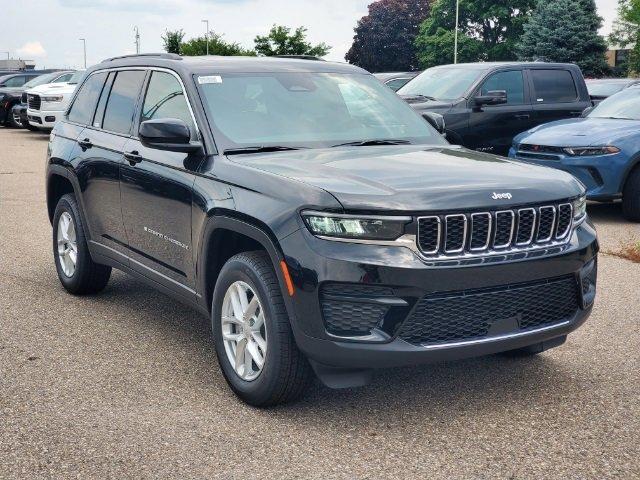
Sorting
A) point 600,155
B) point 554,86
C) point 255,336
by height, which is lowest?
point 255,336

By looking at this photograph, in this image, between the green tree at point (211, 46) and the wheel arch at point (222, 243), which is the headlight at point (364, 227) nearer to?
the wheel arch at point (222, 243)

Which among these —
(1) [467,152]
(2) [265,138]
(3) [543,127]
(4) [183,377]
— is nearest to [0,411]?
(4) [183,377]

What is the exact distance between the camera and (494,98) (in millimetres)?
12547

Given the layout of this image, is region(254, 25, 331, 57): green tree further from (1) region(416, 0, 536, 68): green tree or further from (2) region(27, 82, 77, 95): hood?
(2) region(27, 82, 77, 95): hood

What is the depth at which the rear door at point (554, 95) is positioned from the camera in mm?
13703

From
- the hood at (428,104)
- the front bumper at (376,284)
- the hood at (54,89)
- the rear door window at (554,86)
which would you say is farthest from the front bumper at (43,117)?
the front bumper at (376,284)

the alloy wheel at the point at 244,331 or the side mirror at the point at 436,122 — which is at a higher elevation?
the side mirror at the point at 436,122

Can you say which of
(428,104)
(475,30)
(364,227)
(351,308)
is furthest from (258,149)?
(475,30)

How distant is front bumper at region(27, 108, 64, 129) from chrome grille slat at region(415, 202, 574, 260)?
820 inches

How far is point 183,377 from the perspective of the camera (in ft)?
16.5

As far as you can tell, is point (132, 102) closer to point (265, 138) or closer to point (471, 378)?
point (265, 138)

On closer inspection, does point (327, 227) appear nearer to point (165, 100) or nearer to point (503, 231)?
point (503, 231)

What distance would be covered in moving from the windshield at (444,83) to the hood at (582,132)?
2.28m

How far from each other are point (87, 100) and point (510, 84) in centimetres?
830
